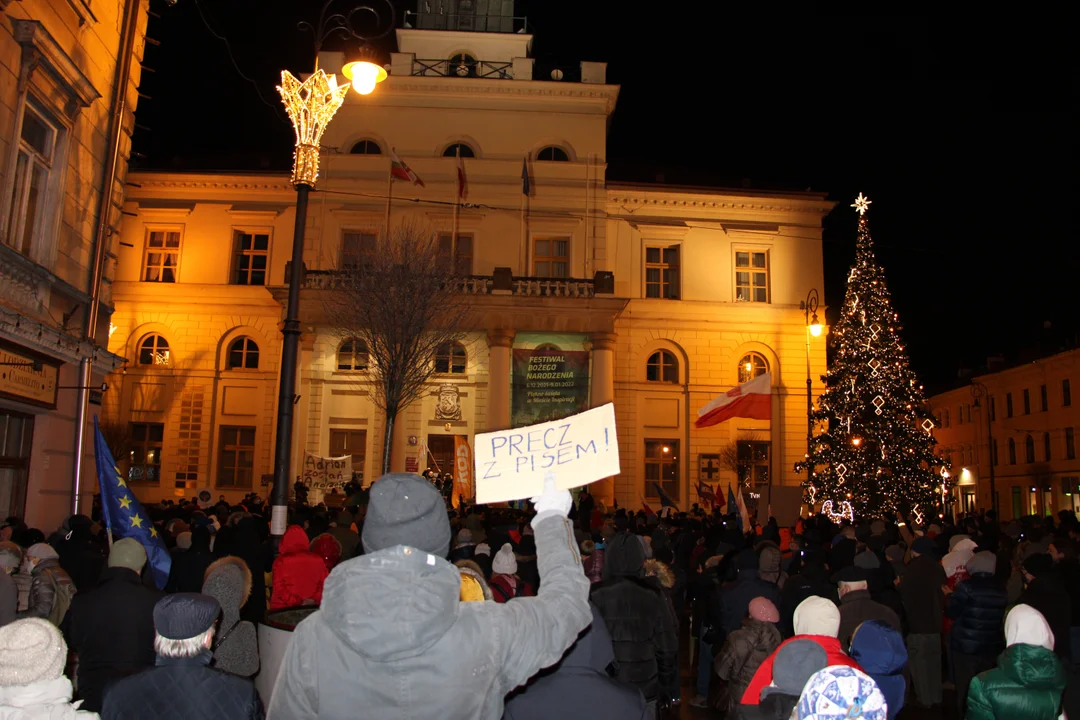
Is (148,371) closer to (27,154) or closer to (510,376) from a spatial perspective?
(510,376)

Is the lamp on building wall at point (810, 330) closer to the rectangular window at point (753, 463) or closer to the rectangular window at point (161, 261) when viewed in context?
the rectangular window at point (753, 463)

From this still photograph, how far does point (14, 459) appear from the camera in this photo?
41.0 feet

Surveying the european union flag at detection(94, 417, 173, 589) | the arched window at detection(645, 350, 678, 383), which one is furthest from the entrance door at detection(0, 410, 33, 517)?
the arched window at detection(645, 350, 678, 383)

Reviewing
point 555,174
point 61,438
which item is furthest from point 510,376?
point 61,438

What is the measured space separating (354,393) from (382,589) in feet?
96.1

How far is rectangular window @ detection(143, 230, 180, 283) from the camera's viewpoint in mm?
33719

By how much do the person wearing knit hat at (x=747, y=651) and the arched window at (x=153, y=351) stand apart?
3040 cm

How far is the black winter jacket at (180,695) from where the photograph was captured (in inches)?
145

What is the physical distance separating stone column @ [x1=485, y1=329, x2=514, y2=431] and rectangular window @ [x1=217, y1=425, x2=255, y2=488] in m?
8.88

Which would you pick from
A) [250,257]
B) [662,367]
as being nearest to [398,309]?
[250,257]

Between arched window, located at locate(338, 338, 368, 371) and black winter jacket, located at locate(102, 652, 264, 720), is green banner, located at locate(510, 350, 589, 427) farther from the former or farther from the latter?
black winter jacket, located at locate(102, 652, 264, 720)

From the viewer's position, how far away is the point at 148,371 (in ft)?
106

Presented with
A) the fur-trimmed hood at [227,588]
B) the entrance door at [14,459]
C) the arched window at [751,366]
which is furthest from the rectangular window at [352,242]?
the fur-trimmed hood at [227,588]

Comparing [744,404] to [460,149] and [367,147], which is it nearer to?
[460,149]
